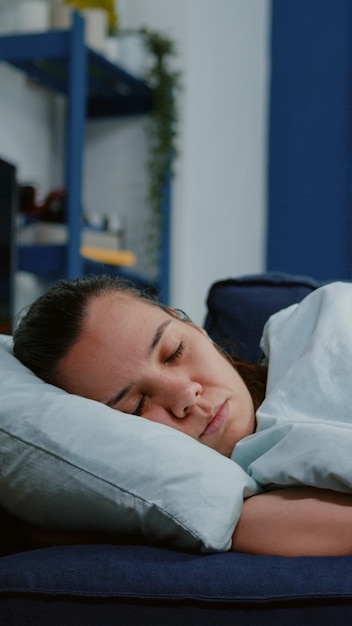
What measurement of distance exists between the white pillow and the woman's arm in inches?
0.8

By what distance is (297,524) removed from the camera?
80cm

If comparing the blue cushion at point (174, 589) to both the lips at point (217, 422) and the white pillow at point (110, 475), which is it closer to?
the white pillow at point (110, 475)

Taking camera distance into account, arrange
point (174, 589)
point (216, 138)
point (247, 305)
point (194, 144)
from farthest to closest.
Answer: point (216, 138) → point (194, 144) → point (247, 305) → point (174, 589)

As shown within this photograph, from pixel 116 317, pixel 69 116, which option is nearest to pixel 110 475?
pixel 116 317

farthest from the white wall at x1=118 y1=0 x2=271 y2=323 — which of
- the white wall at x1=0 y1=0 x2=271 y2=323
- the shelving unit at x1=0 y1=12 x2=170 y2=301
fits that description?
the shelving unit at x1=0 y1=12 x2=170 y2=301

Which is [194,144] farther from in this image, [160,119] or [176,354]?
[176,354]

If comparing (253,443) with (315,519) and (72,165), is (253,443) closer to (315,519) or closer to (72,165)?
(315,519)

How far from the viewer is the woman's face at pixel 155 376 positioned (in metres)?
0.98

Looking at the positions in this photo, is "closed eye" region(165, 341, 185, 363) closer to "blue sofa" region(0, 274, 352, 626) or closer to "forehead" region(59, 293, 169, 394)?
"forehead" region(59, 293, 169, 394)

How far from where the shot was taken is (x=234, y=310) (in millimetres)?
1432

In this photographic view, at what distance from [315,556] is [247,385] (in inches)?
17.3

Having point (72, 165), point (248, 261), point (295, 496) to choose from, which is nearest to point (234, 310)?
point (295, 496)

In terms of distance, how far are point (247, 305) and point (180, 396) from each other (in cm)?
50

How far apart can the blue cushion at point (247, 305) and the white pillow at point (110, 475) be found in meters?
0.54
